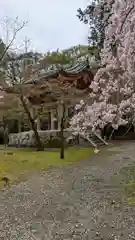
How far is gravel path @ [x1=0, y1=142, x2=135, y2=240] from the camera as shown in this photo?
519cm

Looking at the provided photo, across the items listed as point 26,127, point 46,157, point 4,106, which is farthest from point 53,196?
point 26,127

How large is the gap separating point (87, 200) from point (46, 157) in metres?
7.52

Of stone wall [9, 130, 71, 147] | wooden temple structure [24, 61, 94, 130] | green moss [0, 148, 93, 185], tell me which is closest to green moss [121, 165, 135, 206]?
green moss [0, 148, 93, 185]

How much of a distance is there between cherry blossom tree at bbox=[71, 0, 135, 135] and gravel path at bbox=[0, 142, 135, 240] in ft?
5.80

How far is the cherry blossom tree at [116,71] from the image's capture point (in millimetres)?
5395

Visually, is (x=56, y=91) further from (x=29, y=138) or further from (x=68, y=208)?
(x=68, y=208)

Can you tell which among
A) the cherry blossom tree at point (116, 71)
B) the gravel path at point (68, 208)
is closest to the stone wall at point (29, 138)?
the cherry blossom tree at point (116, 71)

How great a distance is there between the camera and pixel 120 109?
9750 millimetres

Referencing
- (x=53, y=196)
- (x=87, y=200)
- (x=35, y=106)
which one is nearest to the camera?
(x=87, y=200)

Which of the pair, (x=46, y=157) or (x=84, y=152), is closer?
(x=46, y=157)

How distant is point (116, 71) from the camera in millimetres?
8844

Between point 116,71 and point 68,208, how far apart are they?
12.0 ft

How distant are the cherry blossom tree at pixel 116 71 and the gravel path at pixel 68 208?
177cm

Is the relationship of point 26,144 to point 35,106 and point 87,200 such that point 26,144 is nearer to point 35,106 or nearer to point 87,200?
point 35,106
